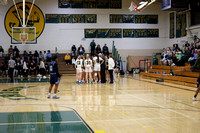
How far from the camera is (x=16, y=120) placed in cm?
759

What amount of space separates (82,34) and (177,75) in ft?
57.9

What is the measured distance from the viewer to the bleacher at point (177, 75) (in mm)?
17031

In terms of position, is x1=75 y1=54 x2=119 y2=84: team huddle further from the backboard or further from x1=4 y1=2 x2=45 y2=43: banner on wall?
x1=4 y1=2 x2=45 y2=43: banner on wall

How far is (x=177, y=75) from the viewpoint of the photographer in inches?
757

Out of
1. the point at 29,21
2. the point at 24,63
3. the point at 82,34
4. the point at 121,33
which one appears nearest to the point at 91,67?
the point at 24,63

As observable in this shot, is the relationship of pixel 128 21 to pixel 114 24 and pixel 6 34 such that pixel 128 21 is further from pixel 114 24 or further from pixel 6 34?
pixel 6 34

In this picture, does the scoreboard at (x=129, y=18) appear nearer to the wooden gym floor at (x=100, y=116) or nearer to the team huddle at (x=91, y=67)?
the team huddle at (x=91, y=67)

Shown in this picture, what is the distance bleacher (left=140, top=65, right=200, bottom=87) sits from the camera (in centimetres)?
1703

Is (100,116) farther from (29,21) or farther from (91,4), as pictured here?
(91,4)

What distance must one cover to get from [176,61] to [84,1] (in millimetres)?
17357

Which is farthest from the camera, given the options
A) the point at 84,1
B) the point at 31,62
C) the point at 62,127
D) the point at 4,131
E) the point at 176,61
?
the point at 84,1

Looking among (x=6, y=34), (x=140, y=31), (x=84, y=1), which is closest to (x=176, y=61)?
(x=140, y=31)

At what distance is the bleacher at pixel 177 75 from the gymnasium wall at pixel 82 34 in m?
11.5

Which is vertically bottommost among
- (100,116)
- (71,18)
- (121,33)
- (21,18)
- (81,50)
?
(100,116)
